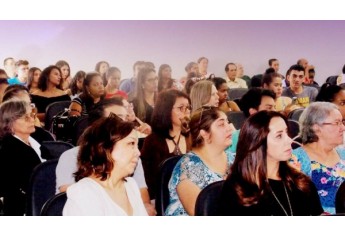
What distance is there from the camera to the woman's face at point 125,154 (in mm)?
2574

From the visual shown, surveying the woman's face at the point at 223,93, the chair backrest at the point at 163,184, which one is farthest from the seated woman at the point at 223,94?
the chair backrest at the point at 163,184

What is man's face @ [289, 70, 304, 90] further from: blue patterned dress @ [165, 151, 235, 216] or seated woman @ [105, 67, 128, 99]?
seated woman @ [105, 67, 128, 99]

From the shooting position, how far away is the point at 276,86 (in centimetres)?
331

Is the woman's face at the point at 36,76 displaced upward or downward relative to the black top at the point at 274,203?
upward

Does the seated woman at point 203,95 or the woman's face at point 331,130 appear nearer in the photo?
the woman's face at point 331,130

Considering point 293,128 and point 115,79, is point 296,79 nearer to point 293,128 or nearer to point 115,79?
point 293,128

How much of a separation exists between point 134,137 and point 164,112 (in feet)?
2.41

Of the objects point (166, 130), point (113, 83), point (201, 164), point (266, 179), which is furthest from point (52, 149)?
point (266, 179)

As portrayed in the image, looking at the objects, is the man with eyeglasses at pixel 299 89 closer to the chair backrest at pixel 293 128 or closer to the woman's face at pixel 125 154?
the chair backrest at pixel 293 128

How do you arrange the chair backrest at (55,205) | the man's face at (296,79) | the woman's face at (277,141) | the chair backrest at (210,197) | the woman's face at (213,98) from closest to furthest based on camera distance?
the chair backrest at (55,205), the chair backrest at (210,197), the woman's face at (277,141), the man's face at (296,79), the woman's face at (213,98)

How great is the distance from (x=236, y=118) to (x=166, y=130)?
1.58ft

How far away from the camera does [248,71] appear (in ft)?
10.5

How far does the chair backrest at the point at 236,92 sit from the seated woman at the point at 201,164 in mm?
186

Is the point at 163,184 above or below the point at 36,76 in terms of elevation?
below
